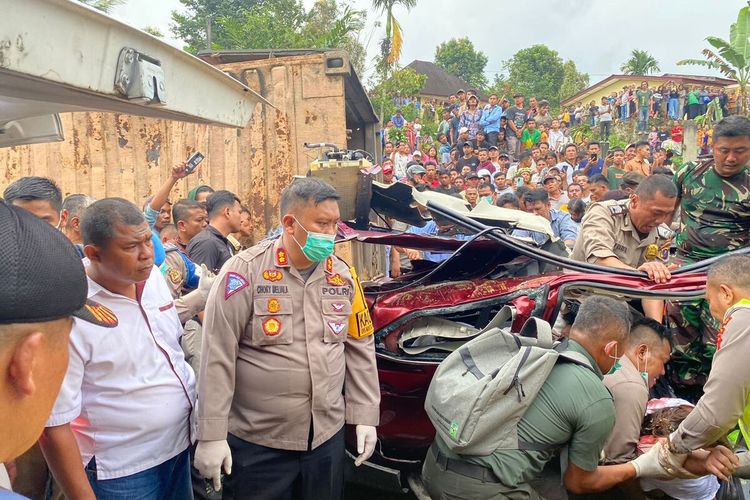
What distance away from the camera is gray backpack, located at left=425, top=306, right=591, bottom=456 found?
2410 millimetres

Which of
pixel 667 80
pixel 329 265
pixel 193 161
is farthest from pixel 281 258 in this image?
pixel 667 80

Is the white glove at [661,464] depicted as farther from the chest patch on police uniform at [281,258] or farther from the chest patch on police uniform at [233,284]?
the chest patch on police uniform at [233,284]

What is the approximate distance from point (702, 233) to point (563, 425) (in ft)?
6.75

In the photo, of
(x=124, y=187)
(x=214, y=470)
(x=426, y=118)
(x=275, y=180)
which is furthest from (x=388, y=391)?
(x=426, y=118)

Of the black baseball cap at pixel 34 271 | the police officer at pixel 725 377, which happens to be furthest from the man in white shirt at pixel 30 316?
the police officer at pixel 725 377

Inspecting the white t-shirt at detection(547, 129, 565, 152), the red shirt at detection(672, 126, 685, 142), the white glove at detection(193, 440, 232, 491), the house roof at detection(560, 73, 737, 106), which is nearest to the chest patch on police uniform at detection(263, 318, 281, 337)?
the white glove at detection(193, 440, 232, 491)

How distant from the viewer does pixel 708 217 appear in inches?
150

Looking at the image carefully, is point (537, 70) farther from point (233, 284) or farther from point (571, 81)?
point (233, 284)

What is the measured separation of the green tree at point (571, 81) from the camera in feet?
142

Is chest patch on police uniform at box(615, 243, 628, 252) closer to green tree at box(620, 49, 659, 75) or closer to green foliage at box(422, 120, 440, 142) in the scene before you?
green foliage at box(422, 120, 440, 142)

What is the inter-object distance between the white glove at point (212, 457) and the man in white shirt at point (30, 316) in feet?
4.45

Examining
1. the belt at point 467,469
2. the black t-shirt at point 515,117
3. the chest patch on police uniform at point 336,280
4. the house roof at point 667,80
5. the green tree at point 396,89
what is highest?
the house roof at point 667,80

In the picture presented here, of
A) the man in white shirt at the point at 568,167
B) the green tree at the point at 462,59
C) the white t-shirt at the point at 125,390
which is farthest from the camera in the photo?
the green tree at the point at 462,59

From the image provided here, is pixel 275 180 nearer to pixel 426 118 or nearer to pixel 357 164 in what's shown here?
pixel 357 164
